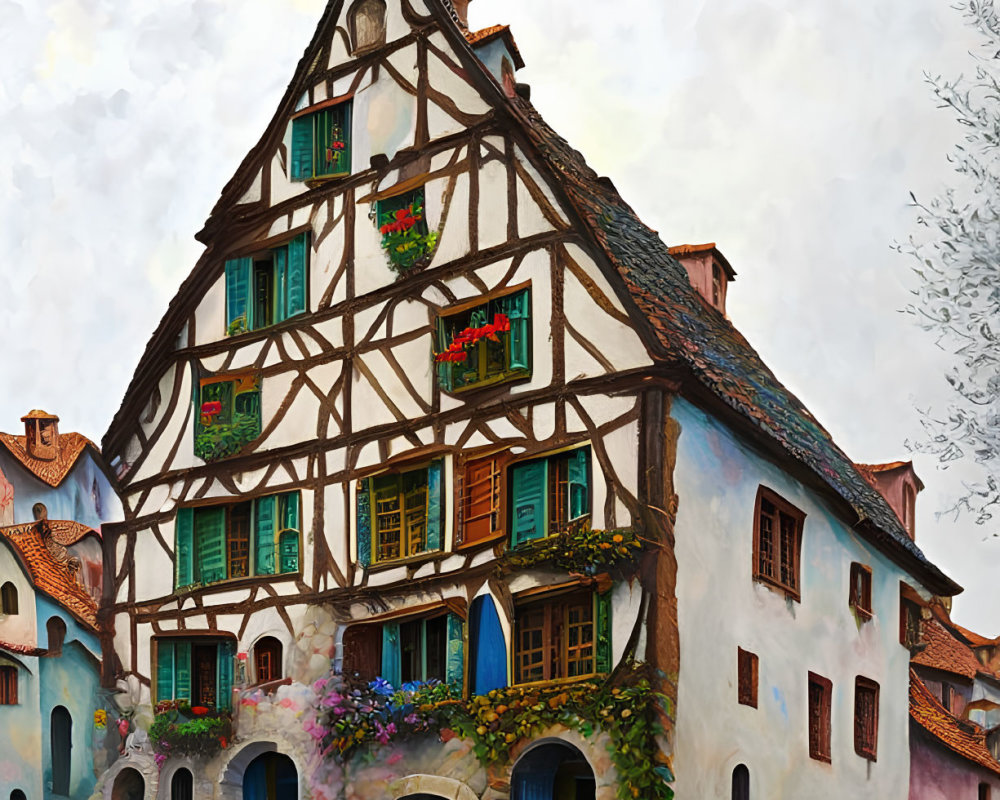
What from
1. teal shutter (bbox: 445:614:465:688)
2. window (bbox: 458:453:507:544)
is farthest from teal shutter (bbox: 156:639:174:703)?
window (bbox: 458:453:507:544)

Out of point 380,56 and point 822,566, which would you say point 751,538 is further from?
point 380,56

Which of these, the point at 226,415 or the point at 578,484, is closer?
the point at 578,484

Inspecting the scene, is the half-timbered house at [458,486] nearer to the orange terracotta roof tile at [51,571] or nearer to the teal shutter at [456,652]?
the teal shutter at [456,652]

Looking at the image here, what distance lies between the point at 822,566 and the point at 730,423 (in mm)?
3624

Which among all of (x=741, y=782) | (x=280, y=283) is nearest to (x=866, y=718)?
(x=741, y=782)

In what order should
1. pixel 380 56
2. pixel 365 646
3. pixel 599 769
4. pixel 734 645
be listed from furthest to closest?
pixel 380 56 < pixel 365 646 < pixel 734 645 < pixel 599 769

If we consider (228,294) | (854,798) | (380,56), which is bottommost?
(854,798)

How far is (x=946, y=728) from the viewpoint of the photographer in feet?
105

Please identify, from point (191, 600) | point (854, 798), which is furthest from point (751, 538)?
point (191, 600)

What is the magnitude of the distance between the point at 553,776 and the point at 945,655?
705 inches

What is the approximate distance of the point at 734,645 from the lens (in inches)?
951

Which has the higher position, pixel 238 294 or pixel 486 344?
pixel 238 294

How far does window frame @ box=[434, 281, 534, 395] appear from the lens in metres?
24.8

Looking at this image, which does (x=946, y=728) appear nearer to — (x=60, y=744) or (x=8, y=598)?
(x=60, y=744)
